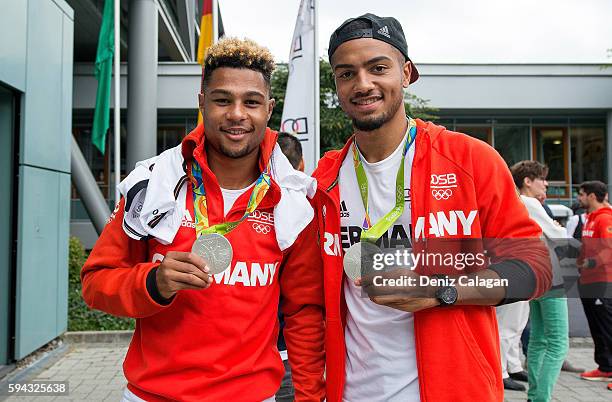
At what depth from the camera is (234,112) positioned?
91.7 inches

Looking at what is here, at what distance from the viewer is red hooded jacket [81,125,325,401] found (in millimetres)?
2141

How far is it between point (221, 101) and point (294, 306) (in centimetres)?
100

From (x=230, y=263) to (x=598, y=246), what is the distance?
521cm

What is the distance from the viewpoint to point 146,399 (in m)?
2.20

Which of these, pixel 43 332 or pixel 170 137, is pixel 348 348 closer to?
pixel 43 332

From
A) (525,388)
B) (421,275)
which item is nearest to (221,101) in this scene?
(421,275)

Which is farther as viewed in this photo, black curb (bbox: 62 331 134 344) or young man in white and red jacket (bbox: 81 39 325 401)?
black curb (bbox: 62 331 134 344)

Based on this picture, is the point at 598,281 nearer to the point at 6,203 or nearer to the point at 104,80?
the point at 6,203

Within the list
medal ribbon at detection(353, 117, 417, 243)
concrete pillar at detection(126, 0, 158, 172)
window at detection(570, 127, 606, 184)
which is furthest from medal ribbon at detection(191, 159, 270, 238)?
window at detection(570, 127, 606, 184)

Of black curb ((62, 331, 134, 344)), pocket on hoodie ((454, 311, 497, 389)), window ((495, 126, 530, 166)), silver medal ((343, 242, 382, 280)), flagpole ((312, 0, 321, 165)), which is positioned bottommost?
black curb ((62, 331, 134, 344))

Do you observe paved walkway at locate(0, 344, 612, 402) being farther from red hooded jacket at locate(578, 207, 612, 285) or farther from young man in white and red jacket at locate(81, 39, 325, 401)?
young man in white and red jacket at locate(81, 39, 325, 401)

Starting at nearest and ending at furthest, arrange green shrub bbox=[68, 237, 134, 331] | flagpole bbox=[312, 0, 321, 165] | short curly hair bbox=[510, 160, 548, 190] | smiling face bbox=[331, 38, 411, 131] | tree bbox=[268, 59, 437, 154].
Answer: smiling face bbox=[331, 38, 411, 131] < short curly hair bbox=[510, 160, 548, 190] < flagpole bbox=[312, 0, 321, 165] < green shrub bbox=[68, 237, 134, 331] < tree bbox=[268, 59, 437, 154]

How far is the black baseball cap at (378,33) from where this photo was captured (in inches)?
90.7

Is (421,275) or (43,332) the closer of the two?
(421,275)
